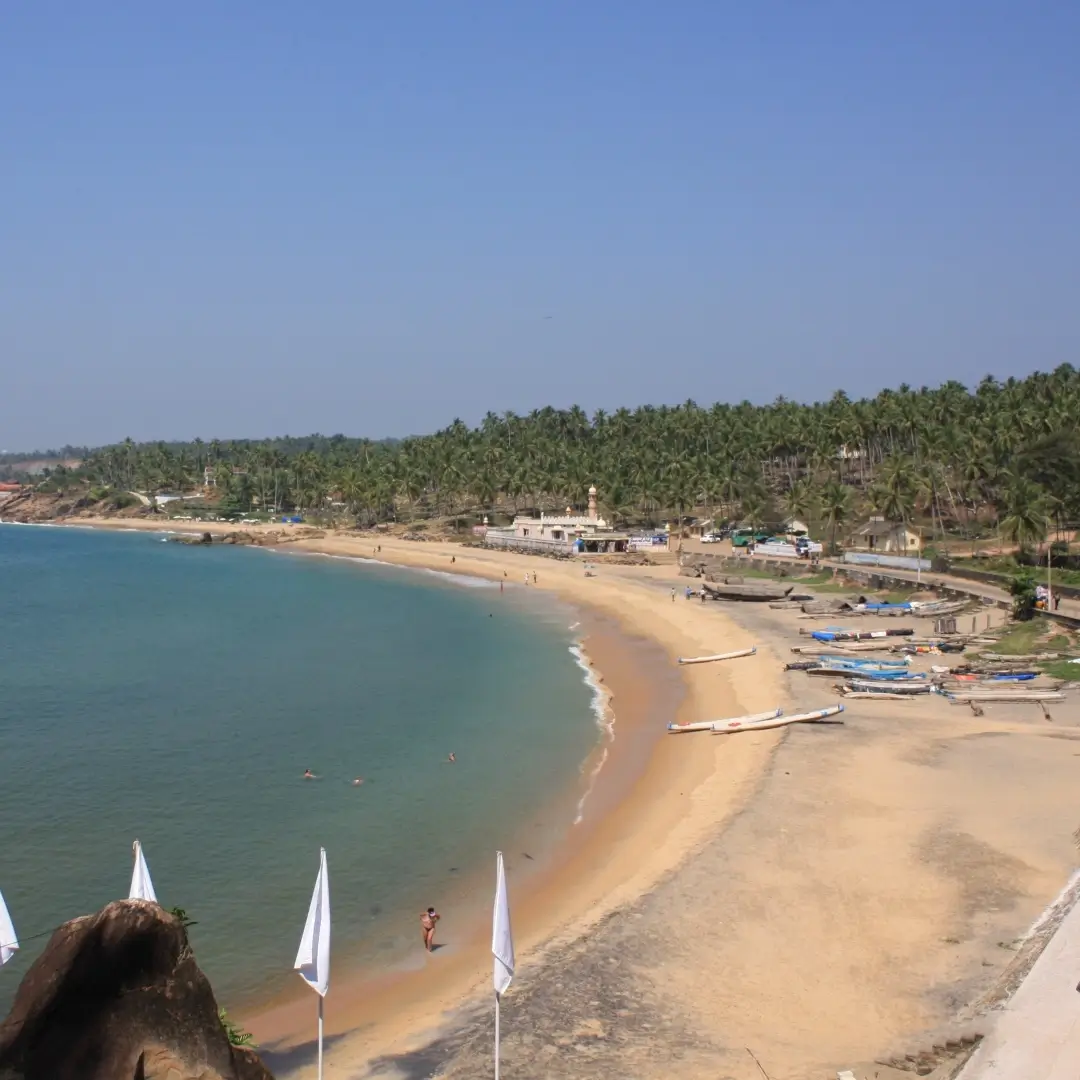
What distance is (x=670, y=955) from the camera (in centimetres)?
1975

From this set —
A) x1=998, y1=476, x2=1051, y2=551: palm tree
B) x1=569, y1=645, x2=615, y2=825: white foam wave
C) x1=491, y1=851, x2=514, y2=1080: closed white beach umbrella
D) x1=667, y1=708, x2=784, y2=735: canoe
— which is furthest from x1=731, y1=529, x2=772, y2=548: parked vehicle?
x1=491, y1=851, x2=514, y2=1080: closed white beach umbrella

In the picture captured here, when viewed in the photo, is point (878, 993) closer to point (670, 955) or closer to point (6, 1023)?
point (670, 955)

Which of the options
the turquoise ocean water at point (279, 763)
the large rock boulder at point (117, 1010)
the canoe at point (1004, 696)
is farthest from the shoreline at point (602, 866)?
the large rock boulder at point (117, 1010)

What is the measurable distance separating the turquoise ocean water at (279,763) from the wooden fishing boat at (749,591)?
11.0 meters

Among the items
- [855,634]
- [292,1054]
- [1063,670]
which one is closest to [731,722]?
[1063,670]

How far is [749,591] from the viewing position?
217 feet

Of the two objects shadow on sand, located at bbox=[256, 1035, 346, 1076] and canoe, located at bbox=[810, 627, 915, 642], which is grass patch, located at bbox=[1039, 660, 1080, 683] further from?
shadow on sand, located at bbox=[256, 1035, 346, 1076]

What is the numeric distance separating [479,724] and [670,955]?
2085 cm

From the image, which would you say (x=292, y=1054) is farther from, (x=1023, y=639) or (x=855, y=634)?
(x=855, y=634)

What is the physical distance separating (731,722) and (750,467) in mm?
74468

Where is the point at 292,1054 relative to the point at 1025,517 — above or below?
below

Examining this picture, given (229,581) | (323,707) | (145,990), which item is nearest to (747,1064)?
(145,990)

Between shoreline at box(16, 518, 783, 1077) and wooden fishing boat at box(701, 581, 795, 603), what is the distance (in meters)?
9.15

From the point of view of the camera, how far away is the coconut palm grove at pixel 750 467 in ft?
258
